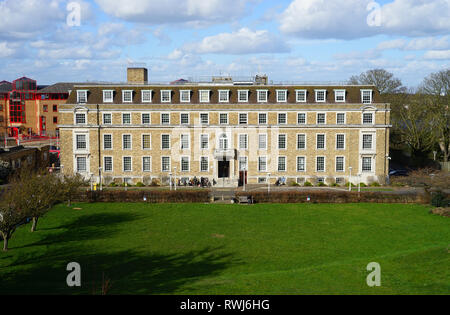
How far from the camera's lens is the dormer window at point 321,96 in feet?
201

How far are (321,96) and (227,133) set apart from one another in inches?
538

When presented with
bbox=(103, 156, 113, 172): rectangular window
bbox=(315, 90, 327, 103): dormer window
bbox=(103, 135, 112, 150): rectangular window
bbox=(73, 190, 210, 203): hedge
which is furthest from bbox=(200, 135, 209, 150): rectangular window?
bbox=(315, 90, 327, 103): dormer window

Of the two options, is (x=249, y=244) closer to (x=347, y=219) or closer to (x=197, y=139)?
(x=347, y=219)

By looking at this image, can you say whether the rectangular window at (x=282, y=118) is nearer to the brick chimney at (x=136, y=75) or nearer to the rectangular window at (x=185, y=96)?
the rectangular window at (x=185, y=96)

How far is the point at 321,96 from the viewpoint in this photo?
61344 millimetres

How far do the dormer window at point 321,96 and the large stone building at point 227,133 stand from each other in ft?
0.30

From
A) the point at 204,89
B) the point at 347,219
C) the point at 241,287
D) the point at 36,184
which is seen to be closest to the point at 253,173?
the point at 204,89

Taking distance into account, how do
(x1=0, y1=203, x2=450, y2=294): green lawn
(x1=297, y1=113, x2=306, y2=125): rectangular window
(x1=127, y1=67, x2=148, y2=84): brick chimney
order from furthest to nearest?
(x1=127, y1=67, x2=148, y2=84): brick chimney → (x1=297, y1=113, x2=306, y2=125): rectangular window → (x1=0, y1=203, x2=450, y2=294): green lawn

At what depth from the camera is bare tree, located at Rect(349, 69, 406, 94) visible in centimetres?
8325

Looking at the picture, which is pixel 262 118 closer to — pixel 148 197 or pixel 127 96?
pixel 127 96

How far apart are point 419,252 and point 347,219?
557 inches

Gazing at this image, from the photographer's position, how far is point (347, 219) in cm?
4203

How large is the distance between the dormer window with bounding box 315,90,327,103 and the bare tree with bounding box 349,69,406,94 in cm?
2646

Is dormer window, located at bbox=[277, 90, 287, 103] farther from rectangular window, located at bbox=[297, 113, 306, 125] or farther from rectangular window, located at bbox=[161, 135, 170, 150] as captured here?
rectangular window, located at bbox=[161, 135, 170, 150]
